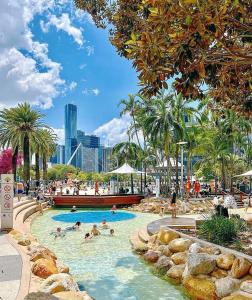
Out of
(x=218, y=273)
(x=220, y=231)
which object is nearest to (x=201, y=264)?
(x=218, y=273)

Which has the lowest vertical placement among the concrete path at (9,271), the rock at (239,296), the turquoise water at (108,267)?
the turquoise water at (108,267)

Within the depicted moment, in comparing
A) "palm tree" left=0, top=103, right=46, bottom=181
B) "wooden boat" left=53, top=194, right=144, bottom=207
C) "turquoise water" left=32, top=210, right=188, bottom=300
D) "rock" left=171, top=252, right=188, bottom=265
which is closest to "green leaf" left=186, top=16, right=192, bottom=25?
"turquoise water" left=32, top=210, right=188, bottom=300

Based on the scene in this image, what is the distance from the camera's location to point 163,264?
12.2 meters

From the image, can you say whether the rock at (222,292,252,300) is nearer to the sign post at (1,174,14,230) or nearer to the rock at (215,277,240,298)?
the rock at (215,277,240,298)

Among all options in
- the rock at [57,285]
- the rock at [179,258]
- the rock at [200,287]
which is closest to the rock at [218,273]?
the rock at [200,287]

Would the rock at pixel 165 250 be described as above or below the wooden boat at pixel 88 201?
below

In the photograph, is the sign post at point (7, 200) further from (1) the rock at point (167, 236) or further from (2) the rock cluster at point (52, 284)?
(1) the rock at point (167, 236)

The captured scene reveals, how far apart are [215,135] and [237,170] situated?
547 inches

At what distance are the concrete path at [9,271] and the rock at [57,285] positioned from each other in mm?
616

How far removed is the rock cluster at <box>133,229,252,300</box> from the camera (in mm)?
9398

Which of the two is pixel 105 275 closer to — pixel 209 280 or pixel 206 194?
pixel 209 280

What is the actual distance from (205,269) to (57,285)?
4715 millimetres

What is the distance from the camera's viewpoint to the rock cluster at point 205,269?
30.8 feet

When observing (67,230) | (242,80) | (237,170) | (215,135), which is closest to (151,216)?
(67,230)
